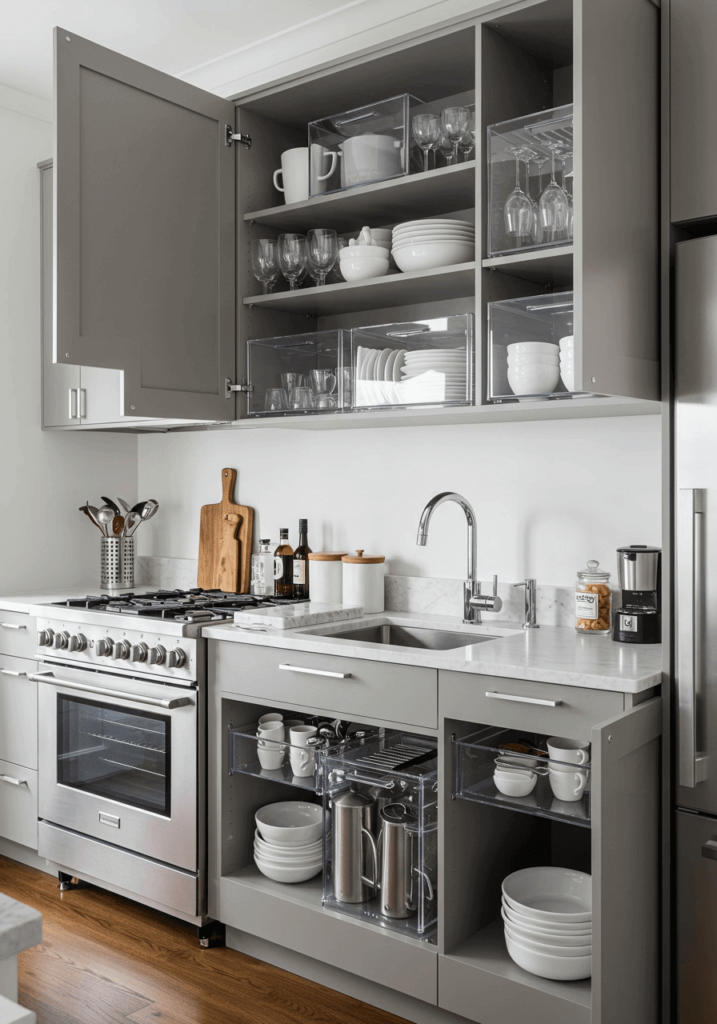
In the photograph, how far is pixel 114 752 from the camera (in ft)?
9.32

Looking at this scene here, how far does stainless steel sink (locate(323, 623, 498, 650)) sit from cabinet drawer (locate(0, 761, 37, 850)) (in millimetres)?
1306

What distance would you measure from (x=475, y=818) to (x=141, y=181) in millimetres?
2005

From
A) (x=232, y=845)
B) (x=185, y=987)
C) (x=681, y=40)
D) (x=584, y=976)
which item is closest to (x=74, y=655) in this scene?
(x=232, y=845)

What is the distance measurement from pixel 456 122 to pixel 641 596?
140cm

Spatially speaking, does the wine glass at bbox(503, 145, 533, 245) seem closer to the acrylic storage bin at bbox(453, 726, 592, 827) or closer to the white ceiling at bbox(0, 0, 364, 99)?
the white ceiling at bbox(0, 0, 364, 99)

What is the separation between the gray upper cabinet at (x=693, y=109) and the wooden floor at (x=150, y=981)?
2.11 m

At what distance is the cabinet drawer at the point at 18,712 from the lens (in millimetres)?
3096

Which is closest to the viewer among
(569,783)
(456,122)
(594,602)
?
(569,783)

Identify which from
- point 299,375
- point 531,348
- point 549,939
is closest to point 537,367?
point 531,348

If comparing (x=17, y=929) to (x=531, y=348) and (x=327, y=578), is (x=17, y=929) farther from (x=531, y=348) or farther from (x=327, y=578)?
(x=327, y=578)

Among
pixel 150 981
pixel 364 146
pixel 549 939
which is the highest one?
pixel 364 146

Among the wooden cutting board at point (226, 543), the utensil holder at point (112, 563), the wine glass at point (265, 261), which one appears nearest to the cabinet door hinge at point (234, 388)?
the wine glass at point (265, 261)

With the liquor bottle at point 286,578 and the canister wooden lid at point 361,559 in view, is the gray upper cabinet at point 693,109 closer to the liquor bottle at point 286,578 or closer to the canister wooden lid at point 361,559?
the canister wooden lid at point 361,559

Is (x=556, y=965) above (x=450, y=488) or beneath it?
beneath
